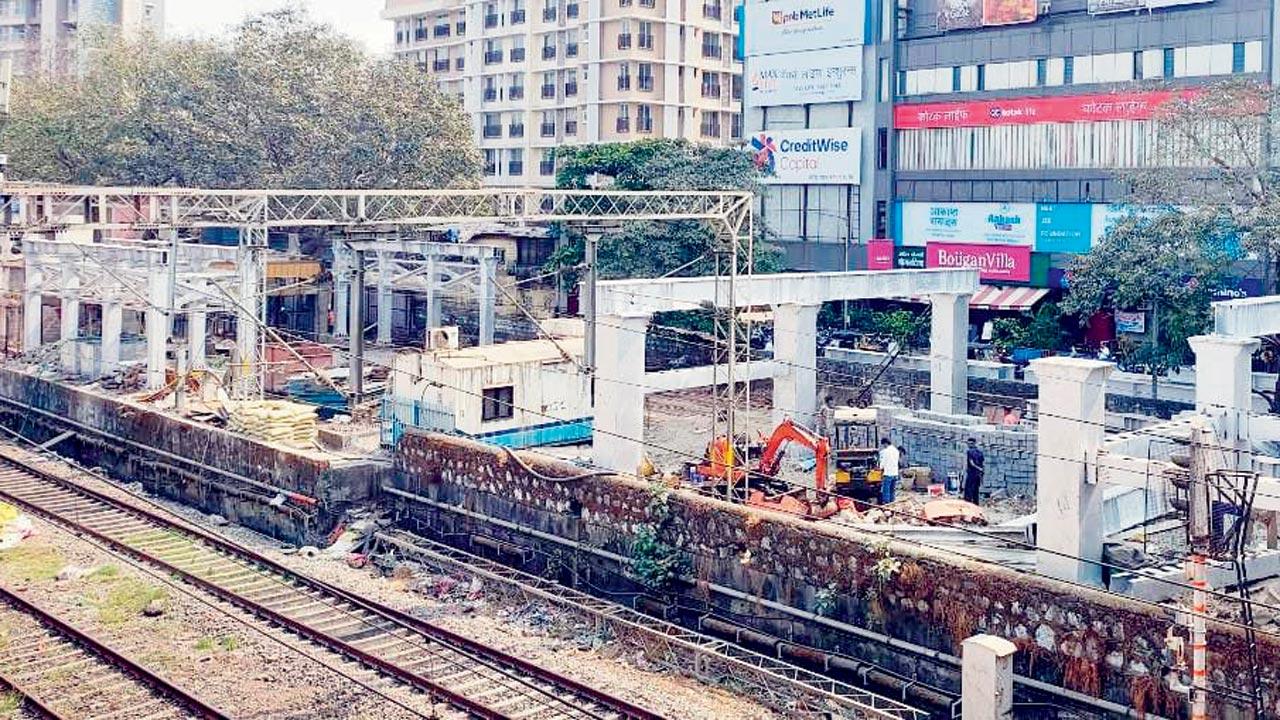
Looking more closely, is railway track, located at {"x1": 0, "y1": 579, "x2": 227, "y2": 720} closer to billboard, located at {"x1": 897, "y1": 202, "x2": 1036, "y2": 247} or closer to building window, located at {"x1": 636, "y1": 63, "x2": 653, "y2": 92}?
billboard, located at {"x1": 897, "y1": 202, "x2": 1036, "y2": 247}

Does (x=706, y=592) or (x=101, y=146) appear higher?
(x=101, y=146)

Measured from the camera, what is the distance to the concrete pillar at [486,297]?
120 ft

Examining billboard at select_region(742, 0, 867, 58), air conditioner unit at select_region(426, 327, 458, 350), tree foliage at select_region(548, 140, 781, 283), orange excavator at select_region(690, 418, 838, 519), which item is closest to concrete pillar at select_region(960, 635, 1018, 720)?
orange excavator at select_region(690, 418, 838, 519)

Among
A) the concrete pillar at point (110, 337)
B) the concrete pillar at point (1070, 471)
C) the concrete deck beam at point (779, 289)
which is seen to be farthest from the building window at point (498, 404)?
the concrete pillar at point (110, 337)

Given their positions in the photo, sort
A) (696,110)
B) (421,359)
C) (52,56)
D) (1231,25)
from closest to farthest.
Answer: (421,359)
(1231,25)
(696,110)
(52,56)

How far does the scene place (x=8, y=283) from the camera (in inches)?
1747

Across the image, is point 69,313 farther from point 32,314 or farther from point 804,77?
point 804,77

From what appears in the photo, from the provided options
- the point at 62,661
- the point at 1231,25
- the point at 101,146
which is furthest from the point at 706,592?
the point at 101,146

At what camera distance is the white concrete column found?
19766 mm

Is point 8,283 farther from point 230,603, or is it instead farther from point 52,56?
point 52,56

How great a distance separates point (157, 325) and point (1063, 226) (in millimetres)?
24798

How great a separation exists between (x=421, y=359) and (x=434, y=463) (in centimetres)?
333

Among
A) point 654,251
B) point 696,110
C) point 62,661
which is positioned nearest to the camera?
point 62,661

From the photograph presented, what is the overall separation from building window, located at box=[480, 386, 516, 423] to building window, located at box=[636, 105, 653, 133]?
37697 millimetres
